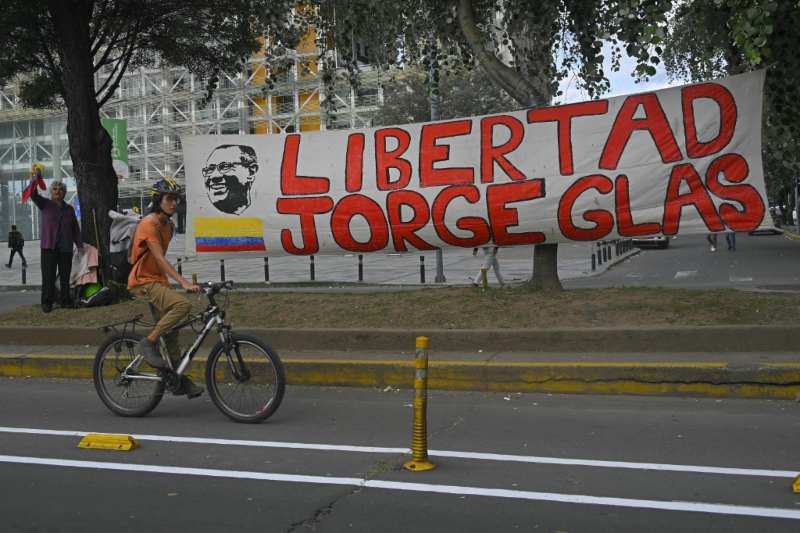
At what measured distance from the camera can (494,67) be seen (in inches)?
432

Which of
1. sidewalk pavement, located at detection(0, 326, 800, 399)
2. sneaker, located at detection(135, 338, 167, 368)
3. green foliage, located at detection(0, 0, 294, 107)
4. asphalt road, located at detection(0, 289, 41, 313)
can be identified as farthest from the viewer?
asphalt road, located at detection(0, 289, 41, 313)

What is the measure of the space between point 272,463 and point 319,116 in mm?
55255

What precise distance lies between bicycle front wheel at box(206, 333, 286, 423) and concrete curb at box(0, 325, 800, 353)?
254 centimetres

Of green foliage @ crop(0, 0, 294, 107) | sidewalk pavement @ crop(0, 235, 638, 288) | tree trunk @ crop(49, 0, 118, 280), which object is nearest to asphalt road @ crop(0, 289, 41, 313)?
tree trunk @ crop(49, 0, 118, 280)

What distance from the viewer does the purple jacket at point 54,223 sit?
11.3 metres

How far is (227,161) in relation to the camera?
11.4 m

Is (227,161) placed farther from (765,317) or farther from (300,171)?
(765,317)

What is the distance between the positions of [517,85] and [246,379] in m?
5.86

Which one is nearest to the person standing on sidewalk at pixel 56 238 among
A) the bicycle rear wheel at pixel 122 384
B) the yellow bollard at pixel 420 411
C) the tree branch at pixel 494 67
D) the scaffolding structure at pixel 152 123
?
the bicycle rear wheel at pixel 122 384

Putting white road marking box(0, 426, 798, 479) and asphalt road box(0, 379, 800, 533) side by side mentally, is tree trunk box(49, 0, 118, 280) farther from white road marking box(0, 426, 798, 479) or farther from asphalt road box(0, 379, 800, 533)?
white road marking box(0, 426, 798, 479)

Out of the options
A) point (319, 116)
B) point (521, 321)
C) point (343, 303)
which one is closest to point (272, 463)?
point (521, 321)

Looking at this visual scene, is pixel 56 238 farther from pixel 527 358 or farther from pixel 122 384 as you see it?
pixel 527 358

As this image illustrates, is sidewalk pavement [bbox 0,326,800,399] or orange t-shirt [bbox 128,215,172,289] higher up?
orange t-shirt [bbox 128,215,172,289]

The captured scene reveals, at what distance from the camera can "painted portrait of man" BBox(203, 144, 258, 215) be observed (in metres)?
11.3
